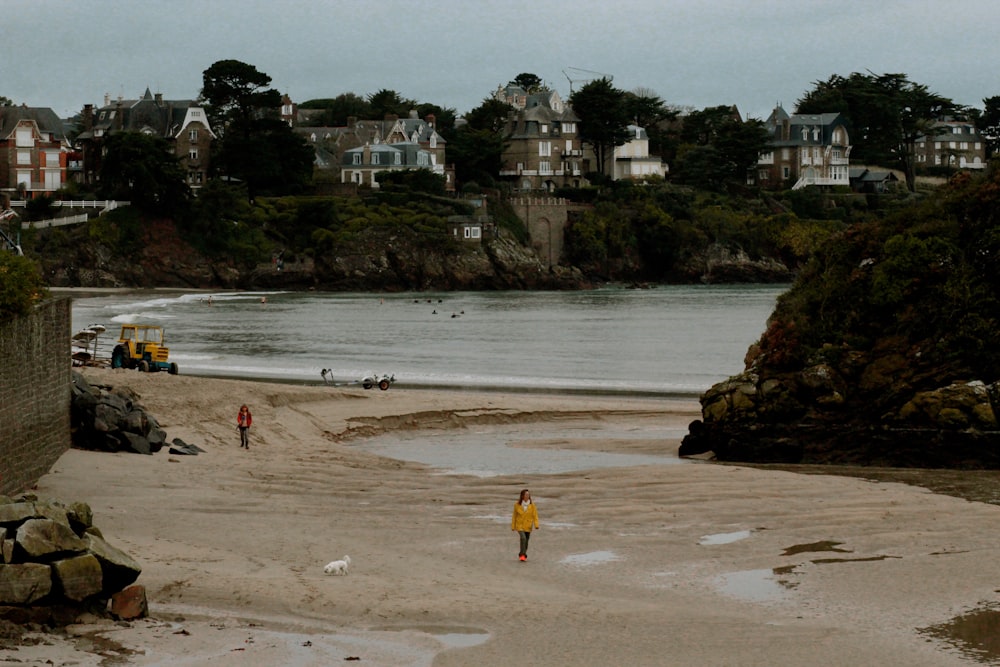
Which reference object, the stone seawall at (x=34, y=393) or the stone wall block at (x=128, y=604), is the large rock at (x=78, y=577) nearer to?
the stone wall block at (x=128, y=604)

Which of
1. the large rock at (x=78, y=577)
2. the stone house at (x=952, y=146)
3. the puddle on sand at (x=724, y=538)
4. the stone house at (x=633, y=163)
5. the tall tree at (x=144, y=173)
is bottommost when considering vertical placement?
the puddle on sand at (x=724, y=538)

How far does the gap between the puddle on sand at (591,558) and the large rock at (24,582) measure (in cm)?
638

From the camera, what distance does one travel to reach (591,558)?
53.8ft

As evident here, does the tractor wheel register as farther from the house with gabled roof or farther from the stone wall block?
the house with gabled roof

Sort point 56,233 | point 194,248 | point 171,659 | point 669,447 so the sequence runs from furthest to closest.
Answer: point 194,248 < point 56,233 < point 669,447 < point 171,659

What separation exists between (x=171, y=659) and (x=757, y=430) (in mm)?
16082

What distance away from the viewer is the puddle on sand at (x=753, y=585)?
14.6 metres

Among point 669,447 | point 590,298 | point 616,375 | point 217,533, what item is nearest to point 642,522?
point 217,533

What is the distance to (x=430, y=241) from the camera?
109625mm

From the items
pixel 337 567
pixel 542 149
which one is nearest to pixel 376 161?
pixel 542 149

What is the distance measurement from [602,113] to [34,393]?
115 m

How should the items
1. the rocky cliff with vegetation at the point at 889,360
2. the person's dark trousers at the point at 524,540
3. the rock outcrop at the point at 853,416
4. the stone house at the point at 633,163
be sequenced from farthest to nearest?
the stone house at the point at 633,163
the rocky cliff with vegetation at the point at 889,360
the rock outcrop at the point at 853,416
the person's dark trousers at the point at 524,540

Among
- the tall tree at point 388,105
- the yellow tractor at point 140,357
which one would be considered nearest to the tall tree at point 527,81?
the tall tree at point 388,105

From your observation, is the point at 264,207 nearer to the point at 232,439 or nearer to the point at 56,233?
the point at 56,233
